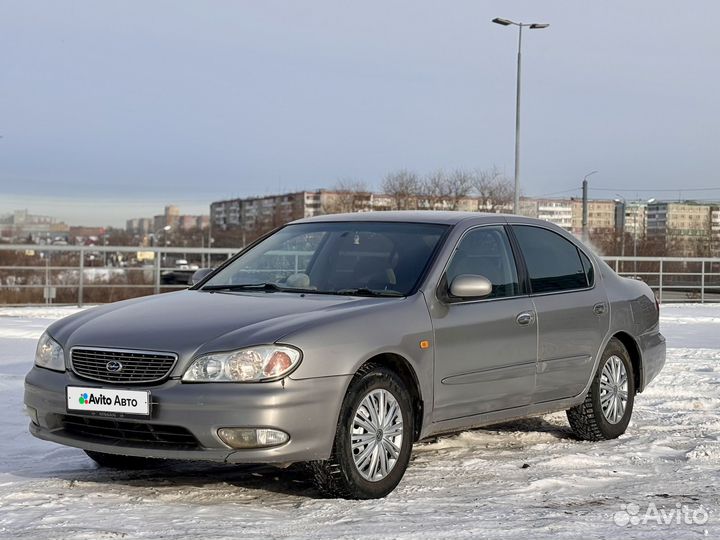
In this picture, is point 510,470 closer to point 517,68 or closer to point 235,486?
point 235,486

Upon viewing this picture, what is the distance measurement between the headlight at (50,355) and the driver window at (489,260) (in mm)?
2151

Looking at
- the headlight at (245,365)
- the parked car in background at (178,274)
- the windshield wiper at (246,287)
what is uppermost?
the windshield wiper at (246,287)

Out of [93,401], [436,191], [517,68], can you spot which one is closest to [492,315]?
[93,401]

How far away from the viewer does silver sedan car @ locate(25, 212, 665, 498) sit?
508 centimetres

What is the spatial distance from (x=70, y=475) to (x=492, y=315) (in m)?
2.50

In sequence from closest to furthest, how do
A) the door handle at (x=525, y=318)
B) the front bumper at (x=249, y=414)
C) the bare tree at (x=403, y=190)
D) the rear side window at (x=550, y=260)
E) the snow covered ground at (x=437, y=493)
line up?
the snow covered ground at (x=437, y=493), the front bumper at (x=249, y=414), the door handle at (x=525, y=318), the rear side window at (x=550, y=260), the bare tree at (x=403, y=190)

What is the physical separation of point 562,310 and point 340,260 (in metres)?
1.51

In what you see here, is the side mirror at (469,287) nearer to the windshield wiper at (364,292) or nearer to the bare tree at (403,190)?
the windshield wiper at (364,292)

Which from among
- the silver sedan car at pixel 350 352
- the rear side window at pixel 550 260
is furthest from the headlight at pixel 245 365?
the rear side window at pixel 550 260

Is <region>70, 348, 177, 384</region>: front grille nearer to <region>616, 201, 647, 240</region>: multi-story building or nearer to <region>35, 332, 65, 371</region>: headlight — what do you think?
<region>35, 332, 65, 371</region>: headlight

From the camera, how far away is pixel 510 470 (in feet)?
20.4

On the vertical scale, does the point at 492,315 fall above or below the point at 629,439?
above

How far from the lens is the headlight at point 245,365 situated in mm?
5059

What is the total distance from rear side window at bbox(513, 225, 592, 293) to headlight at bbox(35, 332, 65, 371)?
2871 mm
